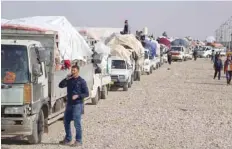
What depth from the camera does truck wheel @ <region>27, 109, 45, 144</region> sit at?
10.1 m

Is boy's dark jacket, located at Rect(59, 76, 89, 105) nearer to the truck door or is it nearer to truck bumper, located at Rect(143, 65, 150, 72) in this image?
the truck door

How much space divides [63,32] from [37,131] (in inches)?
240

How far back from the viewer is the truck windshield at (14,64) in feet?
32.3

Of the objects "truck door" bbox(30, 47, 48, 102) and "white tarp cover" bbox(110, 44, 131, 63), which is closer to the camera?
"truck door" bbox(30, 47, 48, 102)

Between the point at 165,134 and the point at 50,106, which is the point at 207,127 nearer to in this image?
the point at 165,134

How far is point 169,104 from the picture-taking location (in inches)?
752

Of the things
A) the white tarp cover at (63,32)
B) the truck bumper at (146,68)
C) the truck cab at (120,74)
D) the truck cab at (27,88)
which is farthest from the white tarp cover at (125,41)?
the truck cab at (27,88)

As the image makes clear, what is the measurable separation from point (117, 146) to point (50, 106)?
1911 mm

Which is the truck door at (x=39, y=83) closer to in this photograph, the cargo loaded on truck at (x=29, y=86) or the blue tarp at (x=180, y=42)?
the cargo loaded on truck at (x=29, y=86)

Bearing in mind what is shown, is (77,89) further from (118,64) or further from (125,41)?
(125,41)

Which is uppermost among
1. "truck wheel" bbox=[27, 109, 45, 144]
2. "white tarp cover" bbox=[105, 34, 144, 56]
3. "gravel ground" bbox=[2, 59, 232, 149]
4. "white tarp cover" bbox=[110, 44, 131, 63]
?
"white tarp cover" bbox=[105, 34, 144, 56]

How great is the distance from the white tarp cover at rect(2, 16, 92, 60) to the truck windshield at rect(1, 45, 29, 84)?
4368 millimetres

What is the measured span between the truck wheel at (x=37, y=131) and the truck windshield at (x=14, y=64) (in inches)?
35.4

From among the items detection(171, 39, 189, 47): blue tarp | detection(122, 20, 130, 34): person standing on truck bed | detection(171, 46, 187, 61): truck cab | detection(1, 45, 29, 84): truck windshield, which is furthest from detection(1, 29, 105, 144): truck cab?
detection(171, 39, 189, 47): blue tarp
